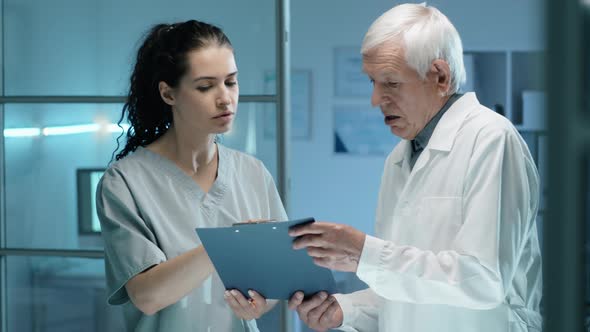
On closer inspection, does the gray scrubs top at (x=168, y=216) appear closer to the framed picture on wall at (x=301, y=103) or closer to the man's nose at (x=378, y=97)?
Answer: the man's nose at (x=378, y=97)

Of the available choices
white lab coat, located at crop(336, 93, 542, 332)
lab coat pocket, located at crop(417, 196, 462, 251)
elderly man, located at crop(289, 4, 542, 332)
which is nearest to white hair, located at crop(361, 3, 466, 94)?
elderly man, located at crop(289, 4, 542, 332)

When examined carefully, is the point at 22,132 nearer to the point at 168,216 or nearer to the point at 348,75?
the point at 168,216

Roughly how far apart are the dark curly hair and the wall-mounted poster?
3.86 metres

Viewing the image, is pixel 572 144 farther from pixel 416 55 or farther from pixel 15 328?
pixel 15 328

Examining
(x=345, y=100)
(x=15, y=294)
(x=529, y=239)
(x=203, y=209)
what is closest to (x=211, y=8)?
(x=203, y=209)

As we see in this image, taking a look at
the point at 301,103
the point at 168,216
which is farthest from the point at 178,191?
the point at 301,103

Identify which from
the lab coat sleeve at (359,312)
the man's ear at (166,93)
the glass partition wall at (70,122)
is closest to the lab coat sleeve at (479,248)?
the lab coat sleeve at (359,312)

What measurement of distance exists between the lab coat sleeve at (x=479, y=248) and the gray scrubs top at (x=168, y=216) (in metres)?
0.58

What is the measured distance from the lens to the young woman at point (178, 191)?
1879mm

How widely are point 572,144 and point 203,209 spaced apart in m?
1.59

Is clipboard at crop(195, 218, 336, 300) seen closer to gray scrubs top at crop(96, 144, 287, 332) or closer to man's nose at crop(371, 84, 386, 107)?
gray scrubs top at crop(96, 144, 287, 332)

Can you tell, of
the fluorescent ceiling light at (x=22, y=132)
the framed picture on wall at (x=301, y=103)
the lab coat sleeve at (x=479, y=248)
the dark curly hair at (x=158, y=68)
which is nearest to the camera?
the lab coat sleeve at (x=479, y=248)

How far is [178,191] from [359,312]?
22.4 inches

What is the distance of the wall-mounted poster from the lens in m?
5.92
